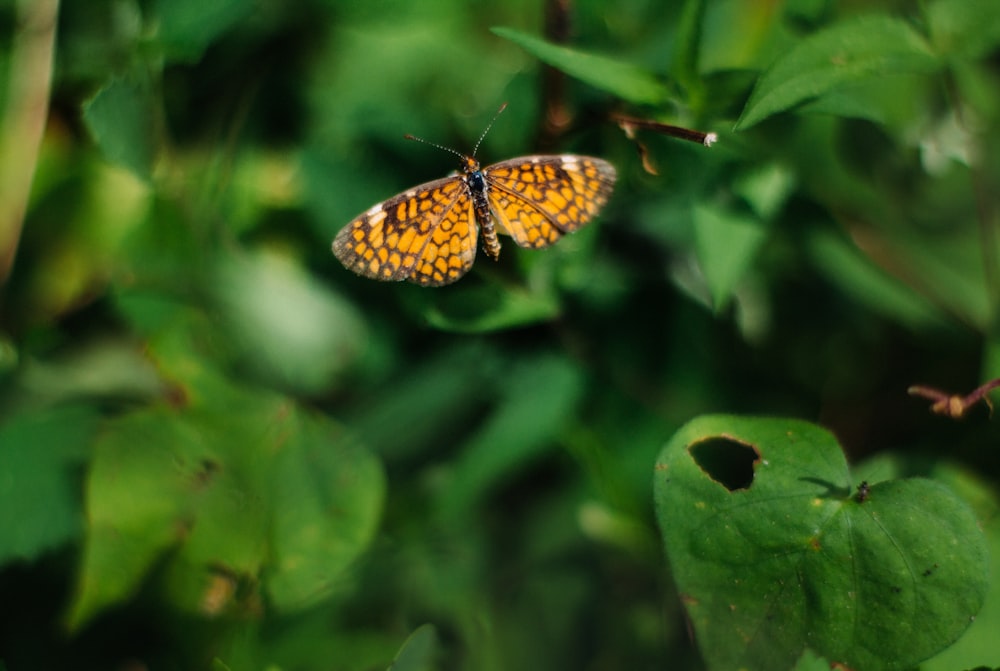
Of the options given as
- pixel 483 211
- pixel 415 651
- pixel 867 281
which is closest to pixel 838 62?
pixel 483 211

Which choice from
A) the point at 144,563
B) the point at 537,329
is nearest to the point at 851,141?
the point at 537,329

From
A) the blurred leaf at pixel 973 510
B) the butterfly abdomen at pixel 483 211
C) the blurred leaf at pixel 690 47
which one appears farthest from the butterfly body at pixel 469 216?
the blurred leaf at pixel 973 510

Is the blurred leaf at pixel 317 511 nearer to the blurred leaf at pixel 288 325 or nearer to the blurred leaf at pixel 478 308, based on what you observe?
the blurred leaf at pixel 288 325

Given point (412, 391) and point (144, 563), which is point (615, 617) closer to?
Result: point (412, 391)

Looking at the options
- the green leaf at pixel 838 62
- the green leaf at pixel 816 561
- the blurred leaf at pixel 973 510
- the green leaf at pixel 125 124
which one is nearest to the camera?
the green leaf at pixel 816 561

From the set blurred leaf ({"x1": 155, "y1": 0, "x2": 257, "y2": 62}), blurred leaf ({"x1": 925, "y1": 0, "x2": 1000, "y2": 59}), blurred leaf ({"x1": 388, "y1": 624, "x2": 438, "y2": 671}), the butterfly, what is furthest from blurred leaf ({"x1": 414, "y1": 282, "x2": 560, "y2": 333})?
blurred leaf ({"x1": 925, "y1": 0, "x2": 1000, "y2": 59})

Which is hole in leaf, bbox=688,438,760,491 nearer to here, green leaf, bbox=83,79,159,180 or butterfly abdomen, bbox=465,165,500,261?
butterfly abdomen, bbox=465,165,500,261

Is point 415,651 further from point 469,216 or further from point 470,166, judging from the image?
point 470,166
